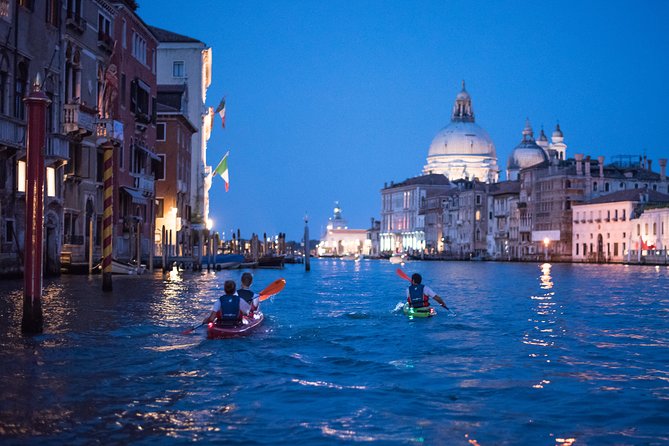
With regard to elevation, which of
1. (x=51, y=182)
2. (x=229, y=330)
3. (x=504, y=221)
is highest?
(x=504, y=221)

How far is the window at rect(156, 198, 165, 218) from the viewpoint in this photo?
51.1 meters

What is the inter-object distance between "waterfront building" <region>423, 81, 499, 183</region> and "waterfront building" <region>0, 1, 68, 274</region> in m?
160

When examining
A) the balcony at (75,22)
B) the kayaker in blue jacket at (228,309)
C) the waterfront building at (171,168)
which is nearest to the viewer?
the kayaker in blue jacket at (228,309)

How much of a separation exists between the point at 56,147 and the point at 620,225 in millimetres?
81563

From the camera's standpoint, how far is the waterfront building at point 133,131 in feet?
126

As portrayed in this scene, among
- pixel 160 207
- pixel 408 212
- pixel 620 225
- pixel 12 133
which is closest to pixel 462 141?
pixel 408 212

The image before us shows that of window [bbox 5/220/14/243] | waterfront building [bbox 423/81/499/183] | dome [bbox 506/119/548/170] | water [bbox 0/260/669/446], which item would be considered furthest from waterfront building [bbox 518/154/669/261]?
water [bbox 0/260/669/446]

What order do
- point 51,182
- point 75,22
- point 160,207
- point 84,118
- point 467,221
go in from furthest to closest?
point 467,221, point 160,207, point 75,22, point 84,118, point 51,182

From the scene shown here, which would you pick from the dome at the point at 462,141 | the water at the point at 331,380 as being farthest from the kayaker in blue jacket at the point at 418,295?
the dome at the point at 462,141

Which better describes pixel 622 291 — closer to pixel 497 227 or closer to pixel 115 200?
pixel 115 200

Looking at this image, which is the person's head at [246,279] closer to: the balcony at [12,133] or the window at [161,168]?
the balcony at [12,133]

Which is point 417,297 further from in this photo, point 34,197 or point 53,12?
point 53,12

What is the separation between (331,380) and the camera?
452 inches

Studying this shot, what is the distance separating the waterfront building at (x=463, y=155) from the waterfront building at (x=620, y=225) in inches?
2979
